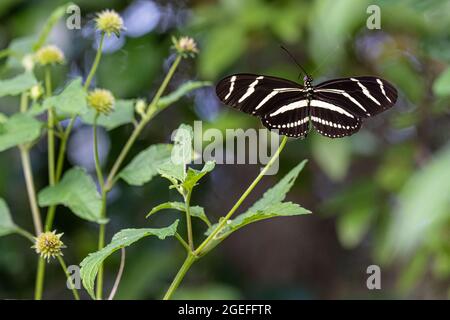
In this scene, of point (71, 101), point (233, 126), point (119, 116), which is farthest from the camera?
point (233, 126)

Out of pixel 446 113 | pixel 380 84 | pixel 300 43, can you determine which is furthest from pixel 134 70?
pixel 380 84

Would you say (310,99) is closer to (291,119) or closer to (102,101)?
(291,119)

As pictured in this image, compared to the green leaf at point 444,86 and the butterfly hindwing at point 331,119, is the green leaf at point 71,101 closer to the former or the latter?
the butterfly hindwing at point 331,119

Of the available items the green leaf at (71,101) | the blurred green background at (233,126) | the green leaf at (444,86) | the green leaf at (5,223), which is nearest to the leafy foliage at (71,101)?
the green leaf at (71,101)

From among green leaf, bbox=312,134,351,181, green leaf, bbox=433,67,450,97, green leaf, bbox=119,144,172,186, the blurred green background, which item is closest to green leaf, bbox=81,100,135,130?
green leaf, bbox=119,144,172,186
